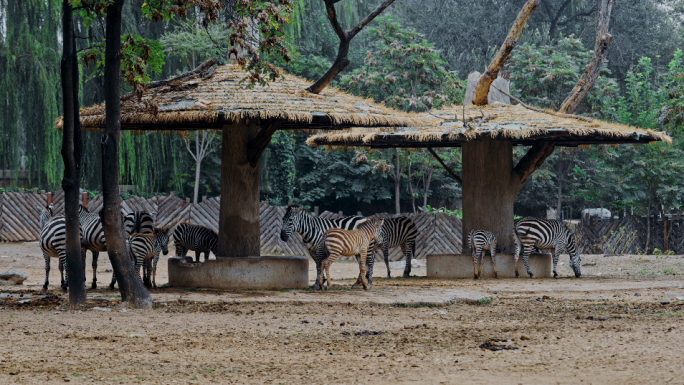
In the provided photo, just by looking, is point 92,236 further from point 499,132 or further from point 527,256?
point 527,256

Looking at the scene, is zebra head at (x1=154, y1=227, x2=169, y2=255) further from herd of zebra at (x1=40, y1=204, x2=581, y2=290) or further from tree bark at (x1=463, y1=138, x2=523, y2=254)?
tree bark at (x1=463, y1=138, x2=523, y2=254)

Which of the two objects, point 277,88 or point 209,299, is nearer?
point 209,299

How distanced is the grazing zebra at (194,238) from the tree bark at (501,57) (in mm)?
7208

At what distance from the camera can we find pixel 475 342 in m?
7.43

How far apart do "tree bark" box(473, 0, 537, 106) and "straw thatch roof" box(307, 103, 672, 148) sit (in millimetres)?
1204

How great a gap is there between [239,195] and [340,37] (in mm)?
3002

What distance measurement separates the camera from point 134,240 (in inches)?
474

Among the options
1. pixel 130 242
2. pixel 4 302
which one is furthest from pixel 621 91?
pixel 4 302

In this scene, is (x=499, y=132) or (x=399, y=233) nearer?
(x=499, y=132)

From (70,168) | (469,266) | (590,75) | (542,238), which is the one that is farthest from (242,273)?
(590,75)

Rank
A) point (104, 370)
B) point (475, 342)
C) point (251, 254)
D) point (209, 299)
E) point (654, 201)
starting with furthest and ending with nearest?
point (654, 201), point (251, 254), point (209, 299), point (475, 342), point (104, 370)

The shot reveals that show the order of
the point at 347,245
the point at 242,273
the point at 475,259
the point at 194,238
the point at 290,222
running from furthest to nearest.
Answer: the point at 475,259, the point at 194,238, the point at 290,222, the point at 242,273, the point at 347,245

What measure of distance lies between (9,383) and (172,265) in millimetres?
7383

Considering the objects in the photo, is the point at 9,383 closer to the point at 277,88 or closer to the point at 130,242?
the point at 130,242
